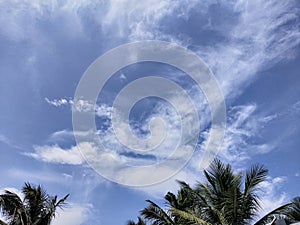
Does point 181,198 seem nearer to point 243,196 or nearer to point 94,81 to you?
point 243,196

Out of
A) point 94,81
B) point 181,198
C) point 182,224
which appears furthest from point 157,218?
point 94,81

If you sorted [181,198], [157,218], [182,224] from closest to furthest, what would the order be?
[182,224]
[157,218]
[181,198]

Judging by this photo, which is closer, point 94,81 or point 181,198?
point 94,81

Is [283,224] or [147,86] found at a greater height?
[147,86]

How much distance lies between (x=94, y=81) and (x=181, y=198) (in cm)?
1179

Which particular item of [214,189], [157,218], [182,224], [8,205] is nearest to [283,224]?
[214,189]

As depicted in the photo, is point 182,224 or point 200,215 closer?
point 200,215

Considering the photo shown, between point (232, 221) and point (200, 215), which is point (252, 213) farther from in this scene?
point (200, 215)

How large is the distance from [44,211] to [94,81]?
9728mm

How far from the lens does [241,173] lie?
13523 mm

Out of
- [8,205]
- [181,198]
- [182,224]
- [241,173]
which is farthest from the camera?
[181,198]

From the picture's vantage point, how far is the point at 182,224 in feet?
53.3

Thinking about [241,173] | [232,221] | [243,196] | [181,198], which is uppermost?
[181,198]

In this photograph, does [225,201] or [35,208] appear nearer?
[225,201]
